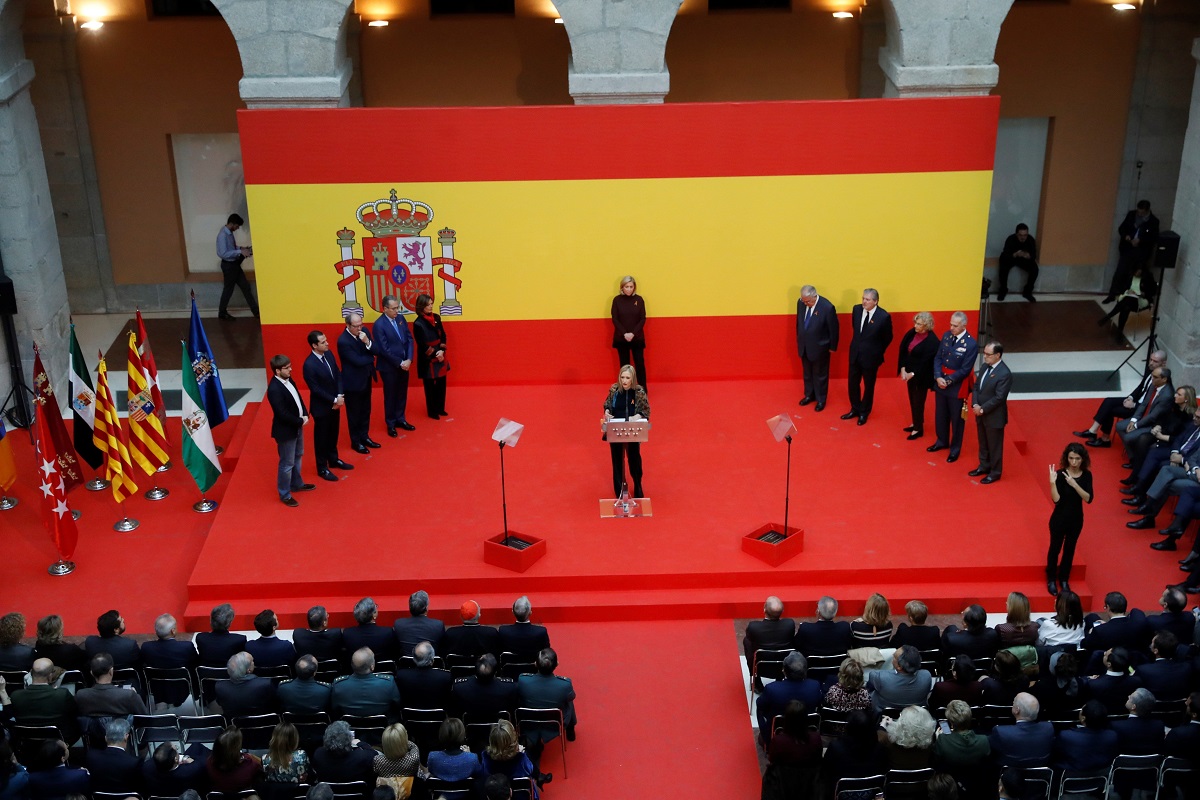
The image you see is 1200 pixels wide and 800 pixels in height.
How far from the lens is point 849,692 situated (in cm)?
968

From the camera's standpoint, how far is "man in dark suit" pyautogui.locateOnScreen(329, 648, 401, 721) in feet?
32.3

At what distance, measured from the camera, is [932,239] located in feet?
51.8

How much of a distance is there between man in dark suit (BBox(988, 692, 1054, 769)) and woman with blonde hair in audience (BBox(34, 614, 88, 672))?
6.88m

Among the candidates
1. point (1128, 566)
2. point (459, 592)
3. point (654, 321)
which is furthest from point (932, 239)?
point (459, 592)

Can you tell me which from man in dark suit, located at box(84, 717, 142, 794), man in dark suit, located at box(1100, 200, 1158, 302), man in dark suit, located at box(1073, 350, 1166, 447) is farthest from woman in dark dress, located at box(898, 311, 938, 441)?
man in dark suit, located at box(84, 717, 142, 794)

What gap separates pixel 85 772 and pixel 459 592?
411 cm

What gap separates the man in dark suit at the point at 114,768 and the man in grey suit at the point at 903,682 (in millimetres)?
5263

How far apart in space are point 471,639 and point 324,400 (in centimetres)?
410

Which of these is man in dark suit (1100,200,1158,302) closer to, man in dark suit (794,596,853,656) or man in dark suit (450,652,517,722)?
man in dark suit (794,596,853,656)

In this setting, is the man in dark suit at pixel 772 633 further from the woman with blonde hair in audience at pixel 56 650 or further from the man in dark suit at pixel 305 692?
the woman with blonde hair in audience at pixel 56 650

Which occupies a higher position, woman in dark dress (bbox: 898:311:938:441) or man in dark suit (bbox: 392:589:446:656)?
woman in dark dress (bbox: 898:311:938:441)

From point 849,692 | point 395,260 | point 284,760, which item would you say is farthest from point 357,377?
point 849,692

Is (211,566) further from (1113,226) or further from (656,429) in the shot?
(1113,226)

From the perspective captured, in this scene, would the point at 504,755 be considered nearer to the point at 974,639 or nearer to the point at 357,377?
the point at 974,639
